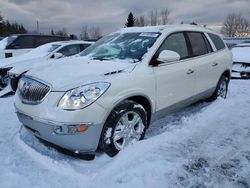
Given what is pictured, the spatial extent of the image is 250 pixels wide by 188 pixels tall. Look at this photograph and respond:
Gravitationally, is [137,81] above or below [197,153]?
above

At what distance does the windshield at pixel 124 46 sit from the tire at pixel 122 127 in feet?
2.59

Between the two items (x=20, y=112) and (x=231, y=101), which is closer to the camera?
(x=20, y=112)

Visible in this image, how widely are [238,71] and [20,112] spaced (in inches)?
290

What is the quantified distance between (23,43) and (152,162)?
9348 mm

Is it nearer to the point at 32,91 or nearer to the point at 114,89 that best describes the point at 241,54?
the point at 114,89

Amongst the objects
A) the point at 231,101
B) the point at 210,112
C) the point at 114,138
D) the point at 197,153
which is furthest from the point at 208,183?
the point at 231,101

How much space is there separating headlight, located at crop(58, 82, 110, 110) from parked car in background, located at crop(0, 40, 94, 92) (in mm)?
3523

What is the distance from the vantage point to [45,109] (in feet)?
10.8

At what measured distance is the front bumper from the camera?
3.23 meters

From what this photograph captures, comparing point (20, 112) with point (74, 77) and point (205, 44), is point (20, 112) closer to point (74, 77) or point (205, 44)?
point (74, 77)

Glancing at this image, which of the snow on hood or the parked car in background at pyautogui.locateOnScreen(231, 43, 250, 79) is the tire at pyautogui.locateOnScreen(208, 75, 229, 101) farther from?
the snow on hood

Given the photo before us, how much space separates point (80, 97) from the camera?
10.6 feet

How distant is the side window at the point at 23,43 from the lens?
11.0 meters

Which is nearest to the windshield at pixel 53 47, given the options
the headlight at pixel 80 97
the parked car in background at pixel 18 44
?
the parked car in background at pixel 18 44
